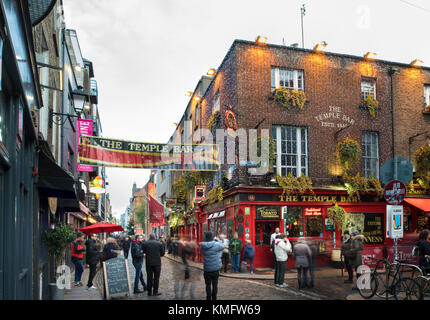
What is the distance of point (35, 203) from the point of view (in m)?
8.70

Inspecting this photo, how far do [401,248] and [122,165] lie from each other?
12.0m

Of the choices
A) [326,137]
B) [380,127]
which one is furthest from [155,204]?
[380,127]

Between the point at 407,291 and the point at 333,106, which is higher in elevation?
the point at 333,106

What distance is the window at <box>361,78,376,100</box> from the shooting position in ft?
75.0

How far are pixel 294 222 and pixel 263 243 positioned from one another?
1.86 metres

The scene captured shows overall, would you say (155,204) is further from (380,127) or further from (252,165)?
(380,127)

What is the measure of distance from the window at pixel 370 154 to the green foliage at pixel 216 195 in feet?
24.9

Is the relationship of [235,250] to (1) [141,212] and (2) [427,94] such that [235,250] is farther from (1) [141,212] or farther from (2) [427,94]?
(1) [141,212]

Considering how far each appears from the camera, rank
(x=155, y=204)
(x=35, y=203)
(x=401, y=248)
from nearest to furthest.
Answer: (x=35, y=203)
(x=401, y=248)
(x=155, y=204)

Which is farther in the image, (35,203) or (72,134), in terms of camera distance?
(72,134)

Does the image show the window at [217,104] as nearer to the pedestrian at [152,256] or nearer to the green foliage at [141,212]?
the pedestrian at [152,256]

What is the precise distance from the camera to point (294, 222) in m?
20.7

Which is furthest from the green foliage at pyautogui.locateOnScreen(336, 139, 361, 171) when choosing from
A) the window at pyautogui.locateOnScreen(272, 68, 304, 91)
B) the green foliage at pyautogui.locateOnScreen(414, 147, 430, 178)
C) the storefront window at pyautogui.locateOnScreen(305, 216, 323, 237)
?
the window at pyautogui.locateOnScreen(272, 68, 304, 91)

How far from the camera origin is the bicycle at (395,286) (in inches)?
357
